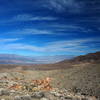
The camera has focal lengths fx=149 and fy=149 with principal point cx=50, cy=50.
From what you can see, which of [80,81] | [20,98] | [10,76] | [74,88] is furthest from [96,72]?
[10,76]

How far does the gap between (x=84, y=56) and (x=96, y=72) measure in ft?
112

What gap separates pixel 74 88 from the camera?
14.6 meters

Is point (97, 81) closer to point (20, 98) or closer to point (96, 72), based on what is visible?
point (96, 72)

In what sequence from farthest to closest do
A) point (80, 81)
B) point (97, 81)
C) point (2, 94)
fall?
point (80, 81) < point (97, 81) < point (2, 94)

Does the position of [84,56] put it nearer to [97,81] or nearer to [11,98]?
[97,81]

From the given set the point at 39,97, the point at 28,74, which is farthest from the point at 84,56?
the point at 39,97

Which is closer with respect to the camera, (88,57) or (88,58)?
(88,58)

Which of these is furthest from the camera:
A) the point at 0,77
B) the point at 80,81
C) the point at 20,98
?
the point at 0,77

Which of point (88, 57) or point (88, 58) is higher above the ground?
point (88, 57)

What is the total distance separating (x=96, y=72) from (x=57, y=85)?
4.72 m

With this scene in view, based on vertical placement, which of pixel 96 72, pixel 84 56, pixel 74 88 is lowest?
pixel 74 88

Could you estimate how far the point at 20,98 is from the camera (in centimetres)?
887

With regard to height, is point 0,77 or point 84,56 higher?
point 84,56

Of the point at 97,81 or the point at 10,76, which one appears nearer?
the point at 97,81
